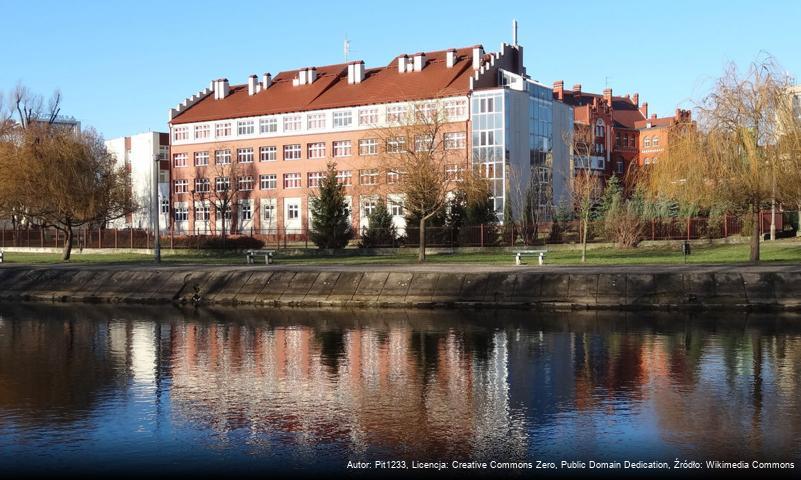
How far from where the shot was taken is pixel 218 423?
1311cm

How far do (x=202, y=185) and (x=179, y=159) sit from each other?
567cm

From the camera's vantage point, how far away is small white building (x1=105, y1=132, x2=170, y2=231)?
102 meters

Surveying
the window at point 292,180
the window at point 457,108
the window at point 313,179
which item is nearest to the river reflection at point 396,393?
the window at point 457,108

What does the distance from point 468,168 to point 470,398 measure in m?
37.7

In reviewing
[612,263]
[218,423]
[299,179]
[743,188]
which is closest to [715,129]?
[743,188]

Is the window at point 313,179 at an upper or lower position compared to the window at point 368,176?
upper

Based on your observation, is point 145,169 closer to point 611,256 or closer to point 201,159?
point 201,159

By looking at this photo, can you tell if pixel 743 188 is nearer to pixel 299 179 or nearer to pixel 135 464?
pixel 135 464

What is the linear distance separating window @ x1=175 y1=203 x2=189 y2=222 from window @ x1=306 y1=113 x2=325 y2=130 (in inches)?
740

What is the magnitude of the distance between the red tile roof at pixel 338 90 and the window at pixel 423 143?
1090 inches

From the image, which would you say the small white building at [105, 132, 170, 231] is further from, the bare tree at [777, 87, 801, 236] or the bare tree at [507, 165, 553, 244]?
the bare tree at [777, 87, 801, 236]

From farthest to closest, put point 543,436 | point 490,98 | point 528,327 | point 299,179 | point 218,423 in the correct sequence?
point 299,179 < point 490,98 < point 528,327 < point 218,423 < point 543,436

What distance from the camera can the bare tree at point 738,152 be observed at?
3702cm

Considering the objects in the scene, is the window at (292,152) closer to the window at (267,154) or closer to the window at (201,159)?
the window at (267,154)
